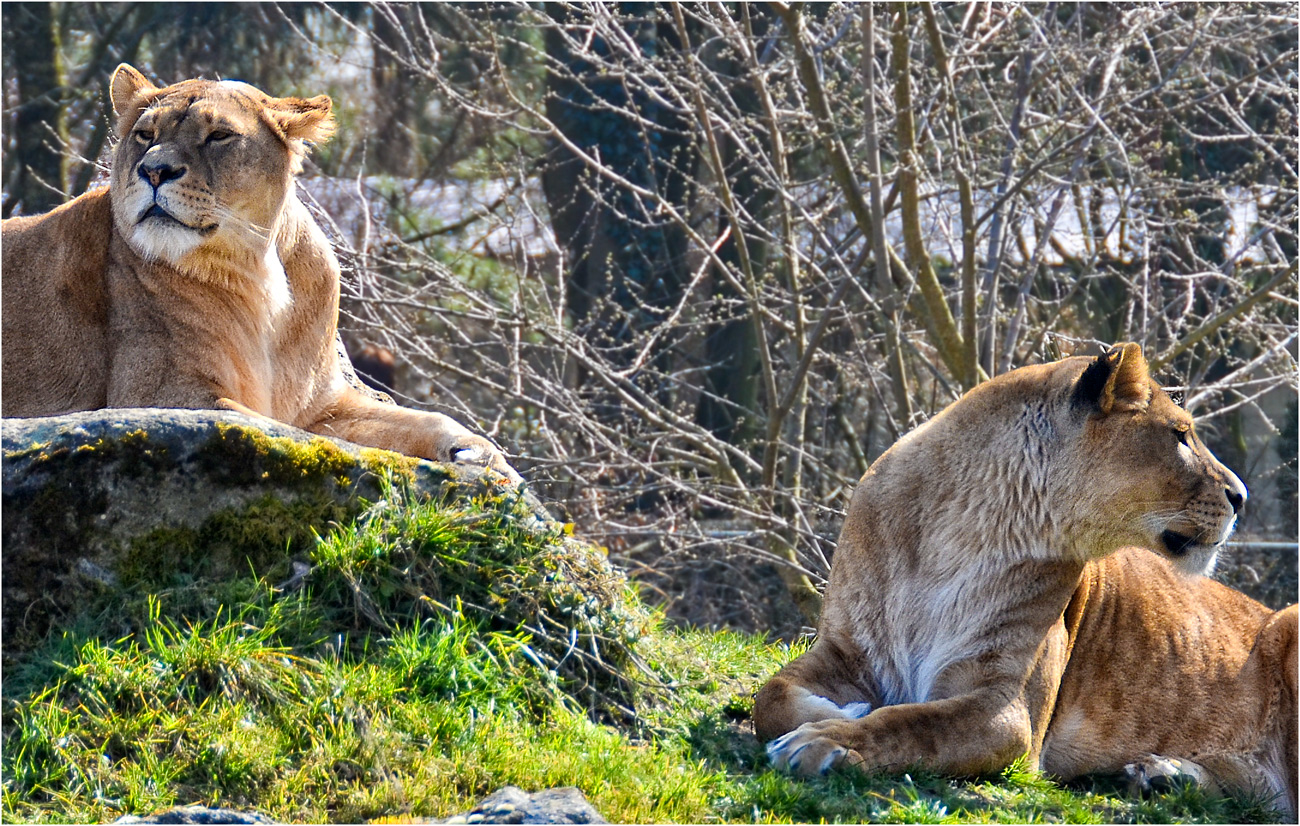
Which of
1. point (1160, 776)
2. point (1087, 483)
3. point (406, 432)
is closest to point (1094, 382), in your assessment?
point (1087, 483)

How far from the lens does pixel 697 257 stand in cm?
1309

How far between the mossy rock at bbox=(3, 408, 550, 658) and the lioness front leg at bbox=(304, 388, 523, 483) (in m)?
0.58

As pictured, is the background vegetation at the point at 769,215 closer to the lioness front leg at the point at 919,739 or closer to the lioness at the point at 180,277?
the lioness at the point at 180,277

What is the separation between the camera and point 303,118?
5.46 meters

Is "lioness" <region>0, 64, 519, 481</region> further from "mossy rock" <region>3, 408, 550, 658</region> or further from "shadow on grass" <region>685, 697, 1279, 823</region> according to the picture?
"shadow on grass" <region>685, 697, 1279, 823</region>

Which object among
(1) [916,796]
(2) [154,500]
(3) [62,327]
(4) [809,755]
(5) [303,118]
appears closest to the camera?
(1) [916,796]

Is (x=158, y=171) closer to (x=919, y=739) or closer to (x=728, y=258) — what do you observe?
(x=919, y=739)

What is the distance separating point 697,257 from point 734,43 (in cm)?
361

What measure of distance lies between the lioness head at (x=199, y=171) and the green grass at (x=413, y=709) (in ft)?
4.37

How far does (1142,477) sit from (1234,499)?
0.38 meters

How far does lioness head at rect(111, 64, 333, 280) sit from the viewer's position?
507 cm

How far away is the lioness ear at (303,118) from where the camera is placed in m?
5.44

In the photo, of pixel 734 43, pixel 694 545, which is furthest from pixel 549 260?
pixel 694 545

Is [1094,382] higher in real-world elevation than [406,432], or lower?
higher
